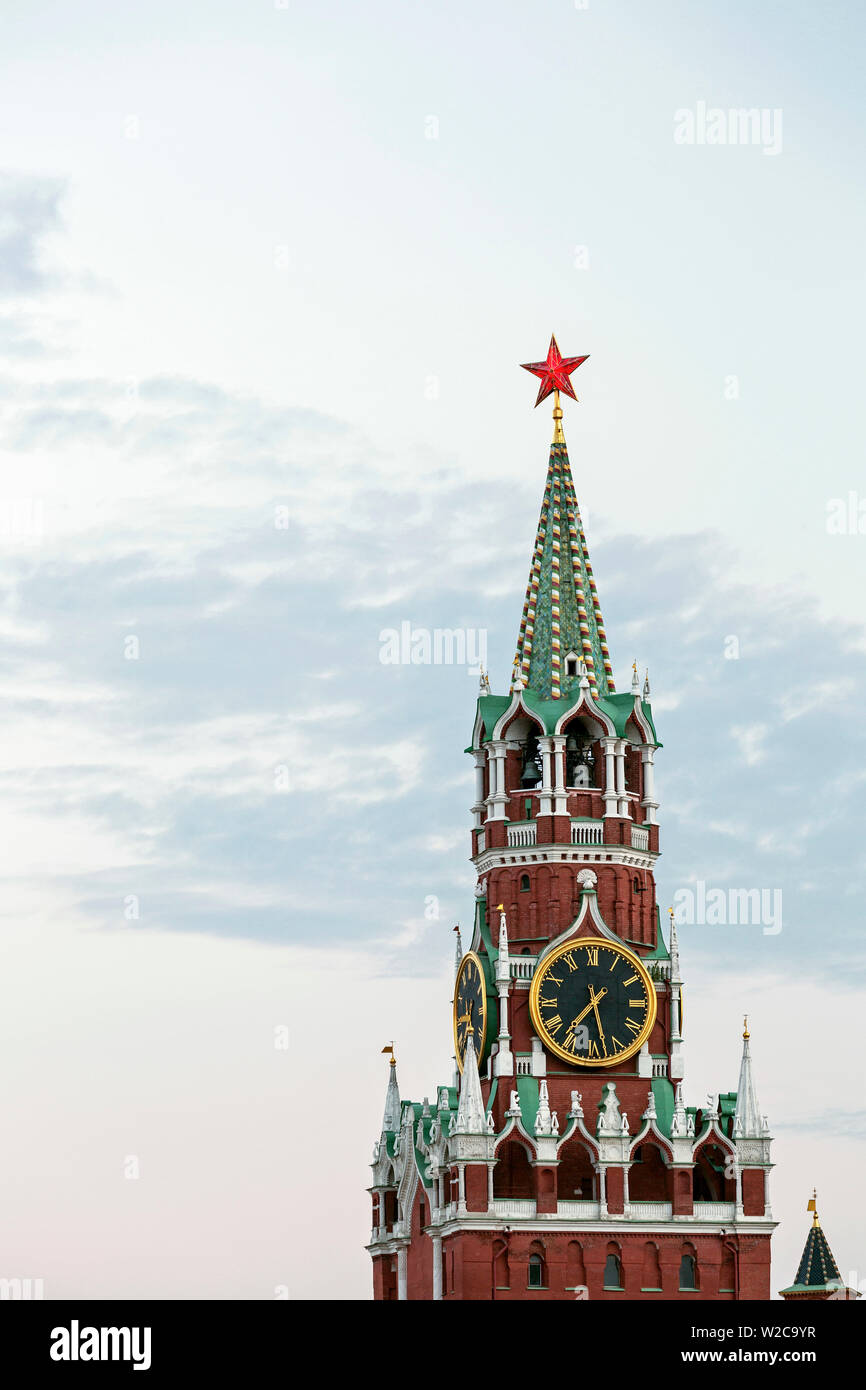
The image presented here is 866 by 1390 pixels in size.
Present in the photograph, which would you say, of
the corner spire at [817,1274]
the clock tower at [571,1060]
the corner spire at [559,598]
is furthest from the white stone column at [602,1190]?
the corner spire at [817,1274]

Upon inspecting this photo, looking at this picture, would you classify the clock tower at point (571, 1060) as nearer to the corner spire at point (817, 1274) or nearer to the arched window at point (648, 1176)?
the arched window at point (648, 1176)

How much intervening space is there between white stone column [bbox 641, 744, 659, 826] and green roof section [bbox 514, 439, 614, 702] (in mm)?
3410

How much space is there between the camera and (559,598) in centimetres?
13475

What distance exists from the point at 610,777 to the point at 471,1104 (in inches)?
641

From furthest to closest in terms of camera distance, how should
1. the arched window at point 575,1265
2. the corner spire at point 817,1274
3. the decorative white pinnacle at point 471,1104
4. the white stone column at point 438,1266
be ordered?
the corner spire at point 817,1274, the white stone column at point 438,1266, the decorative white pinnacle at point 471,1104, the arched window at point 575,1265

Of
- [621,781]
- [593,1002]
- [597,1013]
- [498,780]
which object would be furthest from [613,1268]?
[498,780]

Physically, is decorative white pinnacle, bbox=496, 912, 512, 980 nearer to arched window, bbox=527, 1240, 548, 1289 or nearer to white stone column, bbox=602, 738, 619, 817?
white stone column, bbox=602, 738, 619, 817

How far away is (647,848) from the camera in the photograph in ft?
431

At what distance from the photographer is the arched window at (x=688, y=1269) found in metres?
125
